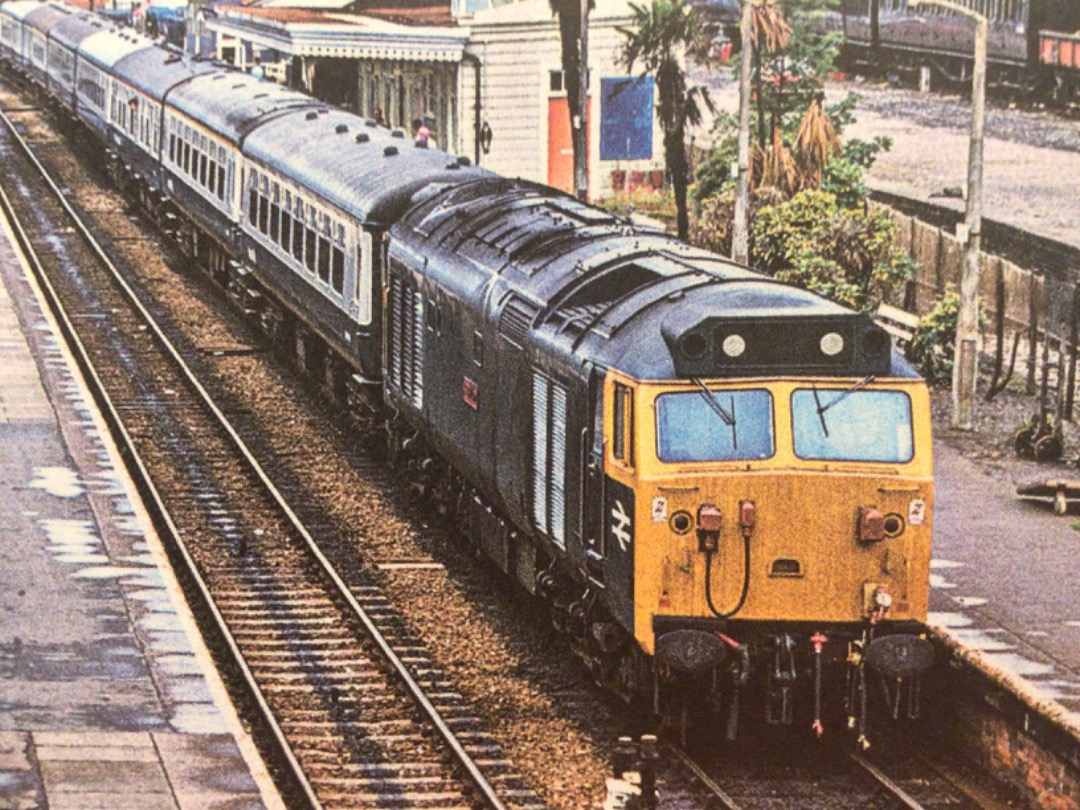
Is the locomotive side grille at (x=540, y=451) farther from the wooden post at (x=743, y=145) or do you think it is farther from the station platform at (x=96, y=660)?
the wooden post at (x=743, y=145)

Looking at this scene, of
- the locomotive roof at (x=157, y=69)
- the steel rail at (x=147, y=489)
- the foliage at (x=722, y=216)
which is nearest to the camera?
the steel rail at (x=147, y=489)

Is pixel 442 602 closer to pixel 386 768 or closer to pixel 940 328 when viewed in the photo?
pixel 386 768

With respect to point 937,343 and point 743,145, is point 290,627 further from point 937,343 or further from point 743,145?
point 743,145

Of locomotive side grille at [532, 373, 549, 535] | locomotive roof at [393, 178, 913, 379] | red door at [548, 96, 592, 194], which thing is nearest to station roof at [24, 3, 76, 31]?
red door at [548, 96, 592, 194]

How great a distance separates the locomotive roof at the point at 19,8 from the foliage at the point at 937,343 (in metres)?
54.1

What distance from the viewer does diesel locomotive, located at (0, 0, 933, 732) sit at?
591 inches

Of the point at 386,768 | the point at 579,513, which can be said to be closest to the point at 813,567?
the point at 579,513

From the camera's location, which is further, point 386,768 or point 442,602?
point 442,602

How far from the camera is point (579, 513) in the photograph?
1631cm

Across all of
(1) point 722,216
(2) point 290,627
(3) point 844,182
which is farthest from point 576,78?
(2) point 290,627

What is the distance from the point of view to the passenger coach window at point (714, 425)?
15.0 meters

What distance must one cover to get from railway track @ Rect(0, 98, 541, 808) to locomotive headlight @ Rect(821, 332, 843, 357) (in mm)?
3580

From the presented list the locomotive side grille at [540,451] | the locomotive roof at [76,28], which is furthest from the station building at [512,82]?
the locomotive side grille at [540,451]

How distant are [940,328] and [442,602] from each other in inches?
562
